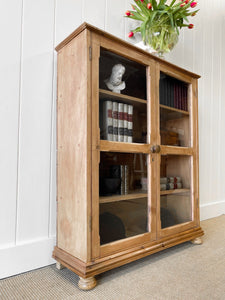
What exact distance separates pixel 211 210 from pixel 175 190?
3.68 feet

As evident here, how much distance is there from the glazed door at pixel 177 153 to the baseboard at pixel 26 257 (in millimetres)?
643

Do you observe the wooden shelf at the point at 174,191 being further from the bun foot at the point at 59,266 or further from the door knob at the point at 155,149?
the bun foot at the point at 59,266

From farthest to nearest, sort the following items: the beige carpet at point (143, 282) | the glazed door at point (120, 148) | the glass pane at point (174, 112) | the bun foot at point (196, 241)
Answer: the bun foot at point (196, 241), the glass pane at point (174, 112), the glazed door at point (120, 148), the beige carpet at point (143, 282)

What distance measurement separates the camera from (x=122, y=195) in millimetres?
1261

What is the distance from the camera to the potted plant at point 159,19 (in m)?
1.48

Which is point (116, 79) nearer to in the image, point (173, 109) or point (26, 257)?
point (173, 109)

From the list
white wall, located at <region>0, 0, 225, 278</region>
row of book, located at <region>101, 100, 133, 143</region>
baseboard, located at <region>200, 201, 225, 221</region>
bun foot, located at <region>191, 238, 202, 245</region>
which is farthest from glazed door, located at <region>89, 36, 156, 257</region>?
baseboard, located at <region>200, 201, 225, 221</region>

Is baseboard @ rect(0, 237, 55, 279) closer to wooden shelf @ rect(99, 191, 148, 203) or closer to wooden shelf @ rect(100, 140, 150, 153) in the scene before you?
wooden shelf @ rect(99, 191, 148, 203)

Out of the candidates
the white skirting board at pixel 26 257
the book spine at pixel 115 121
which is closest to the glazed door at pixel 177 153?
the book spine at pixel 115 121

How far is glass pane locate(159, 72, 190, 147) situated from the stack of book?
0.22 meters

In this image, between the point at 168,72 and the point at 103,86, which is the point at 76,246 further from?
the point at 168,72

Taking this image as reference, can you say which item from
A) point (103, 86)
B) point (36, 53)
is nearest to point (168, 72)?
point (103, 86)

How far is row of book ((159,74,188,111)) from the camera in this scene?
4.85ft

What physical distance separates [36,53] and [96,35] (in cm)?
39
